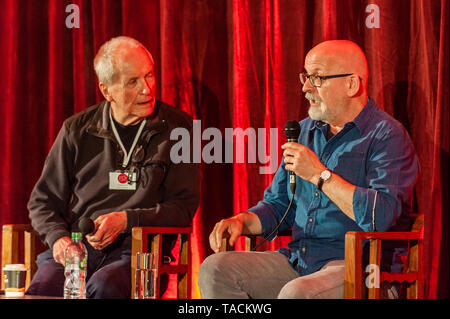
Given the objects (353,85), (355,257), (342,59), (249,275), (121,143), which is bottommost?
(249,275)

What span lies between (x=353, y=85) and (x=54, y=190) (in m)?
1.46

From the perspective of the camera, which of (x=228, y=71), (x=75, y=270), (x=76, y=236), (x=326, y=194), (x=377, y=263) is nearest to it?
(x=377, y=263)

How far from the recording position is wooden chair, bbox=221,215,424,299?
7.22ft

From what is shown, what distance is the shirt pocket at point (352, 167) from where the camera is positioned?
8.00 ft

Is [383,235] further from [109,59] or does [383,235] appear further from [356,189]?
[109,59]

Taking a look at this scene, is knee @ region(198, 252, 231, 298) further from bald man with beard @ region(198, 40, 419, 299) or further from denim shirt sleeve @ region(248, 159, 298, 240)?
denim shirt sleeve @ region(248, 159, 298, 240)

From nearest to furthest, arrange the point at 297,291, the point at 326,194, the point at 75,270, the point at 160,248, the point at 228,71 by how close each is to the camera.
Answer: the point at 297,291 → the point at 326,194 → the point at 75,270 → the point at 160,248 → the point at 228,71

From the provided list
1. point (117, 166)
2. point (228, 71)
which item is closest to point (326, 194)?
point (117, 166)

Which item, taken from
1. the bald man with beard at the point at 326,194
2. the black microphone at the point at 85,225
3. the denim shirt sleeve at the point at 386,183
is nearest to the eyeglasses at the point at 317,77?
the bald man with beard at the point at 326,194

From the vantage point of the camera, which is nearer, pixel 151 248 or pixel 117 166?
pixel 151 248

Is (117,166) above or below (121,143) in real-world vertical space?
below

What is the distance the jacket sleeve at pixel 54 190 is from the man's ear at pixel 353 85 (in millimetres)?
1346

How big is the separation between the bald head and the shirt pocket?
31 cm

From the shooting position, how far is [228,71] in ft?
11.1
